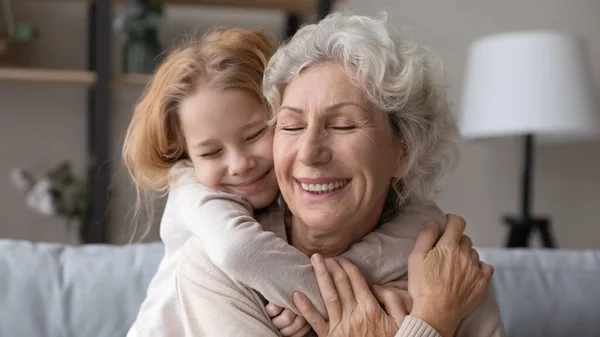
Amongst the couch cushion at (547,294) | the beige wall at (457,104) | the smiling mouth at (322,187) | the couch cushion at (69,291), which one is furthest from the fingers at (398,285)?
the beige wall at (457,104)

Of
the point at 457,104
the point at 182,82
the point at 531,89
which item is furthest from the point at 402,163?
the point at 457,104

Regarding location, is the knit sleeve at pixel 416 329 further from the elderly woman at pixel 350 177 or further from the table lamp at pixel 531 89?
the table lamp at pixel 531 89

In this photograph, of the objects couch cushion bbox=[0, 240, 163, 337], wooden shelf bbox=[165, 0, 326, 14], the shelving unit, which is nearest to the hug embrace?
couch cushion bbox=[0, 240, 163, 337]

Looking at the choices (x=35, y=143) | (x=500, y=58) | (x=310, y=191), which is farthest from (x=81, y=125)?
(x=310, y=191)

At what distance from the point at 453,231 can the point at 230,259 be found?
17.0 inches

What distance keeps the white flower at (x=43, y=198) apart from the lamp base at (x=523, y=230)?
1860 millimetres

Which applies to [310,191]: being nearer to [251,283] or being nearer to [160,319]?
[251,283]

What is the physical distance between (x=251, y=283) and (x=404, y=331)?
0.26m

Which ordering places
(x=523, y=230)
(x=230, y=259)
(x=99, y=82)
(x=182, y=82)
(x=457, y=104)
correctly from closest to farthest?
(x=230, y=259)
(x=182, y=82)
(x=99, y=82)
(x=523, y=230)
(x=457, y=104)

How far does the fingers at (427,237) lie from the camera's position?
1405 mm

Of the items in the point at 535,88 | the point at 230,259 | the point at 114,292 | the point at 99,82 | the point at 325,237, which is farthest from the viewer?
the point at 535,88

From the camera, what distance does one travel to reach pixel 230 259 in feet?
4.18

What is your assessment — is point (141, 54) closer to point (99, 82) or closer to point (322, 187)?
point (99, 82)

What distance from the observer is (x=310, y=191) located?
133cm
